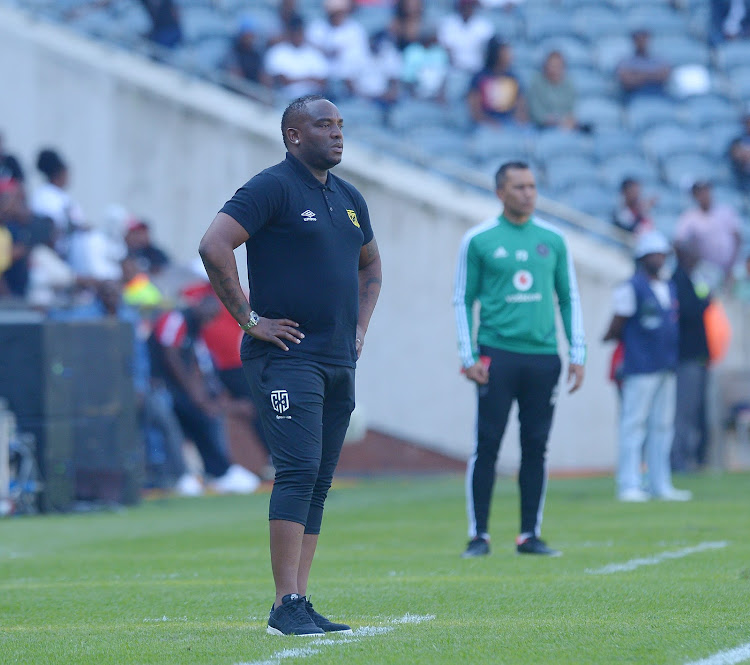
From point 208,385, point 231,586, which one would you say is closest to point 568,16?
point 208,385

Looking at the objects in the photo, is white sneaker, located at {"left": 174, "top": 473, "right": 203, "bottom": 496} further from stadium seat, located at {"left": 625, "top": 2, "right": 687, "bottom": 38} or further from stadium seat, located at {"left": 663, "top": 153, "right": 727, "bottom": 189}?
stadium seat, located at {"left": 625, "top": 2, "right": 687, "bottom": 38}

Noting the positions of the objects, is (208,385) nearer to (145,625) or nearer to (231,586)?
(231,586)

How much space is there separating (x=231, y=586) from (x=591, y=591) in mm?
1776

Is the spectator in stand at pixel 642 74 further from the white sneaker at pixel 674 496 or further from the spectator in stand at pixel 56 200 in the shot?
the white sneaker at pixel 674 496

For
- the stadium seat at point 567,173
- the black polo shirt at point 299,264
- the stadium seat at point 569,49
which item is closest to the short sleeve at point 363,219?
the black polo shirt at point 299,264

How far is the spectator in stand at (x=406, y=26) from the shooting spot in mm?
21828

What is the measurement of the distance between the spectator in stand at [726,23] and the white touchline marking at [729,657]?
1941cm

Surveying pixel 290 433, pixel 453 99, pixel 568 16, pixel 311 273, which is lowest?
pixel 290 433

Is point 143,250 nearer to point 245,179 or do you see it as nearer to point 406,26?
point 245,179

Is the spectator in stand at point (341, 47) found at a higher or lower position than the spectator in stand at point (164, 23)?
lower

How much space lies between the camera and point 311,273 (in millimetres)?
6023

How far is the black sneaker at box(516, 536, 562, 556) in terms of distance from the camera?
8727mm

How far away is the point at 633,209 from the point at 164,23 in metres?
7.22

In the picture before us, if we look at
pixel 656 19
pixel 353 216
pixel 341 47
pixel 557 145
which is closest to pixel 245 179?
pixel 341 47
